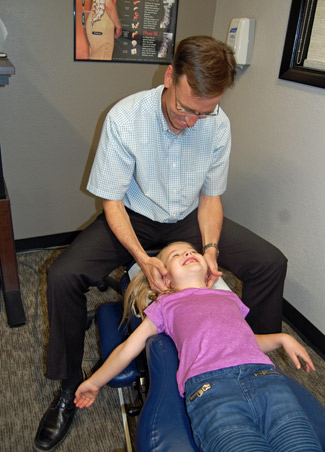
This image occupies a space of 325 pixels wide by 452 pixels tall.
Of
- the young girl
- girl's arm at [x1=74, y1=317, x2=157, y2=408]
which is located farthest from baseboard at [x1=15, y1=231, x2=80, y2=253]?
girl's arm at [x1=74, y1=317, x2=157, y2=408]

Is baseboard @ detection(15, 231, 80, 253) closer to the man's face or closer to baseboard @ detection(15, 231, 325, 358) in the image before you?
baseboard @ detection(15, 231, 325, 358)

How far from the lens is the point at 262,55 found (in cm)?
194

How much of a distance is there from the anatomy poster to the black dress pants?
3.44 ft

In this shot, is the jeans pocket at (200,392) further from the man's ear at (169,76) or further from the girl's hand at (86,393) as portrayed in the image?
the man's ear at (169,76)

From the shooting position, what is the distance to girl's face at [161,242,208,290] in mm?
1249

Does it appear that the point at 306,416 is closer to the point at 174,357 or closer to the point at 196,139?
the point at 174,357

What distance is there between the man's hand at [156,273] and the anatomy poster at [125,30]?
1.31 metres

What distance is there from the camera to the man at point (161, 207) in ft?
3.84

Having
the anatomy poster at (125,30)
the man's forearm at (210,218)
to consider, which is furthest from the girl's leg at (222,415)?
the anatomy poster at (125,30)

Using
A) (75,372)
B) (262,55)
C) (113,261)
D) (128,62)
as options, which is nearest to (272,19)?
(262,55)

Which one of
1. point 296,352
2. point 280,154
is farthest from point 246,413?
point 280,154

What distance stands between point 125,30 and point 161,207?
3.77 ft

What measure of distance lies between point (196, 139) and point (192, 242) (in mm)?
398

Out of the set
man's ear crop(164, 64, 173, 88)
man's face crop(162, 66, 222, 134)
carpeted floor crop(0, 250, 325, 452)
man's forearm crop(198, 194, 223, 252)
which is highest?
man's ear crop(164, 64, 173, 88)
